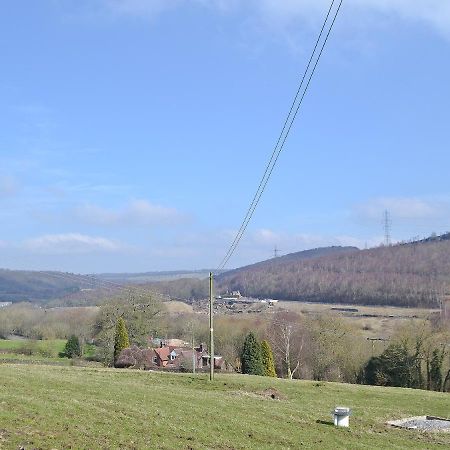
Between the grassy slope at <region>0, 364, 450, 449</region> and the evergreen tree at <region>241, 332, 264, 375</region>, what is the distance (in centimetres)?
2405

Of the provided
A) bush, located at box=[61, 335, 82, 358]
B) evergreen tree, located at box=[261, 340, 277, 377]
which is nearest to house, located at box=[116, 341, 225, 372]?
evergreen tree, located at box=[261, 340, 277, 377]

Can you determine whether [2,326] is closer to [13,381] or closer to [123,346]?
[123,346]

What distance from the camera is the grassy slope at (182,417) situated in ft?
54.3

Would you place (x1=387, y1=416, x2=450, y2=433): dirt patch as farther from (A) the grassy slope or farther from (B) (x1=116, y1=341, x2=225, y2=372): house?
(B) (x1=116, y1=341, x2=225, y2=372): house

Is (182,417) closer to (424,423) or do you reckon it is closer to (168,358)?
(424,423)

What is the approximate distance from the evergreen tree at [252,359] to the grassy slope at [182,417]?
24053mm

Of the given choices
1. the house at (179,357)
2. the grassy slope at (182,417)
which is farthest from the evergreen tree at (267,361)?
the grassy slope at (182,417)

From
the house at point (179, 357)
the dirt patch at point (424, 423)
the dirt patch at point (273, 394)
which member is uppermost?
the dirt patch at point (273, 394)

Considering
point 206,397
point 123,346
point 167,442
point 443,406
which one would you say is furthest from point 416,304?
point 167,442

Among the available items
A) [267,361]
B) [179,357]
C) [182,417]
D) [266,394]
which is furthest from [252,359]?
[182,417]

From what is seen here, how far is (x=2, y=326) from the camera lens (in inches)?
4609

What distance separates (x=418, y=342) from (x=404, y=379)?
4.19 meters

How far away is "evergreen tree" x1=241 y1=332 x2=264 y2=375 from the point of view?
5884cm

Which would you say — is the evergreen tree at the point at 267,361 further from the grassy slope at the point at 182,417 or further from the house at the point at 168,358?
the grassy slope at the point at 182,417
